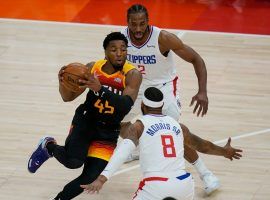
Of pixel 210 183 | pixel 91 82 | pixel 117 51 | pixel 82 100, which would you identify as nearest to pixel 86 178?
pixel 91 82

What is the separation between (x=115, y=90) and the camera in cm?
823

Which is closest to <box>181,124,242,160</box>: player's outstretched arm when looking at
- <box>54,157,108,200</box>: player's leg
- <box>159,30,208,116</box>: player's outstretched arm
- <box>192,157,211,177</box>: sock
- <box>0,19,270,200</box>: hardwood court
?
<box>159,30,208,116</box>: player's outstretched arm

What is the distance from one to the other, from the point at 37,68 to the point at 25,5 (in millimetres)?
3270

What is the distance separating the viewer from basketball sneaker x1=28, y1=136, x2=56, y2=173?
8645mm

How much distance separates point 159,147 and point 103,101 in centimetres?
105

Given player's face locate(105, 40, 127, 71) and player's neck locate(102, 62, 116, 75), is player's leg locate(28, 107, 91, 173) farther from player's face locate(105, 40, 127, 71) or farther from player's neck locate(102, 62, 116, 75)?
player's face locate(105, 40, 127, 71)

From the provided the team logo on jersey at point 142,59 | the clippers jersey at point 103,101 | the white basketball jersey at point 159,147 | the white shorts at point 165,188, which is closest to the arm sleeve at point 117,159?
the white basketball jersey at point 159,147

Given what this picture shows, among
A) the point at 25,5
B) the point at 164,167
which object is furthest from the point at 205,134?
the point at 25,5

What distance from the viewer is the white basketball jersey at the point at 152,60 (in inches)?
357

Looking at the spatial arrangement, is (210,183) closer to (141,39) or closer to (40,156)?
(141,39)

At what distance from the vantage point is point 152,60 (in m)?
9.12

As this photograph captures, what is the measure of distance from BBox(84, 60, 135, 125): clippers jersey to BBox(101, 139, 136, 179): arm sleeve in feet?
3.10

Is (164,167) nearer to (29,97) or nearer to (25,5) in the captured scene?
(29,97)

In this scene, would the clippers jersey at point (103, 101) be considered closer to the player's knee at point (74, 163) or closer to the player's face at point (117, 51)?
the player's face at point (117, 51)
